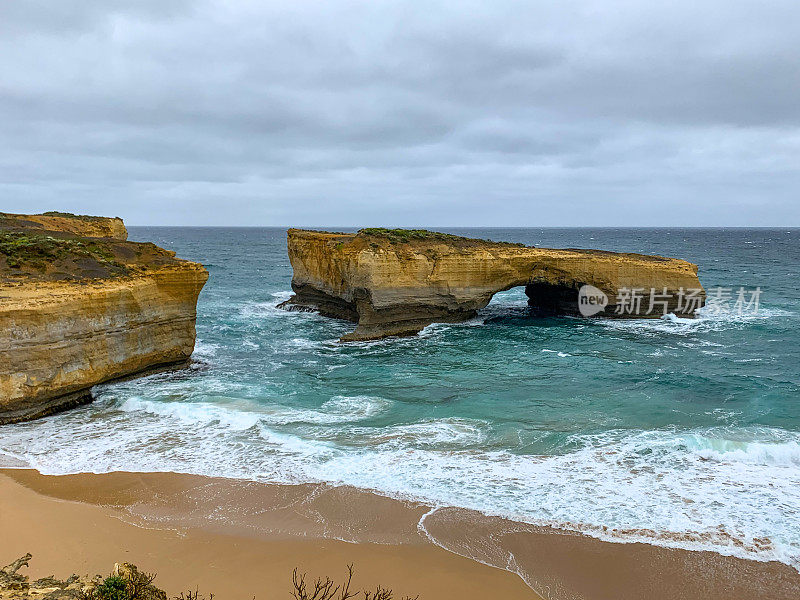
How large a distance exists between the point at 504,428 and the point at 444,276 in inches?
508

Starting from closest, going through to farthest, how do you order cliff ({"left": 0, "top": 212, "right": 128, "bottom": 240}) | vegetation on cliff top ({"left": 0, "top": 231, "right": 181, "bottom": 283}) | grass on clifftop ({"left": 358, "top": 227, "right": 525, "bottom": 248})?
vegetation on cliff top ({"left": 0, "top": 231, "right": 181, "bottom": 283}) → cliff ({"left": 0, "top": 212, "right": 128, "bottom": 240}) → grass on clifftop ({"left": 358, "top": 227, "right": 525, "bottom": 248})

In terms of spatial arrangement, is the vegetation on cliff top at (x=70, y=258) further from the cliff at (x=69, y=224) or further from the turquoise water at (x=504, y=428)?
the cliff at (x=69, y=224)

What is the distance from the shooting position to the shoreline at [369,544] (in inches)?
344

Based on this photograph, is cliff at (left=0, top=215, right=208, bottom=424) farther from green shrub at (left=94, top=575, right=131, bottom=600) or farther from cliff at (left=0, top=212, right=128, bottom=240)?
green shrub at (left=94, top=575, right=131, bottom=600)

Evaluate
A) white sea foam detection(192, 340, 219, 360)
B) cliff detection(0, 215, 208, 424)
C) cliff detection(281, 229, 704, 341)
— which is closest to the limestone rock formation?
cliff detection(0, 215, 208, 424)

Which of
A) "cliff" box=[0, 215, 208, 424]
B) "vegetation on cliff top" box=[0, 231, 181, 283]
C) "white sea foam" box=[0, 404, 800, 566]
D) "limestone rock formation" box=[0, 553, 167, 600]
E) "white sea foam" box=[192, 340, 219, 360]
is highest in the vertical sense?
"vegetation on cliff top" box=[0, 231, 181, 283]

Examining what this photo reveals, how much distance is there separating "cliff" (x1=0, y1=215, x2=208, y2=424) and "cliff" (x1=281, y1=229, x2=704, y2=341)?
8404mm

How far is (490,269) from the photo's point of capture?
27.1m

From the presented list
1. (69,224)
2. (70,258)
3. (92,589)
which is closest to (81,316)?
Result: (70,258)

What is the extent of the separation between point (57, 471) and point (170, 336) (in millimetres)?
7330

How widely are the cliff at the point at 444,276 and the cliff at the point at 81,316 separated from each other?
27.6 ft

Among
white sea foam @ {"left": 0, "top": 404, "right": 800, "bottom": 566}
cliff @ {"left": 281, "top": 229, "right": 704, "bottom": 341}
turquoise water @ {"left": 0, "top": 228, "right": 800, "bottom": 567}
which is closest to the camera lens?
white sea foam @ {"left": 0, "top": 404, "right": 800, "bottom": 566}

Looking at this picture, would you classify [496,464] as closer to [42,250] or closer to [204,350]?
[204,350]

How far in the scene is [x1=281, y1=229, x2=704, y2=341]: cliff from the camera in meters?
25.4
